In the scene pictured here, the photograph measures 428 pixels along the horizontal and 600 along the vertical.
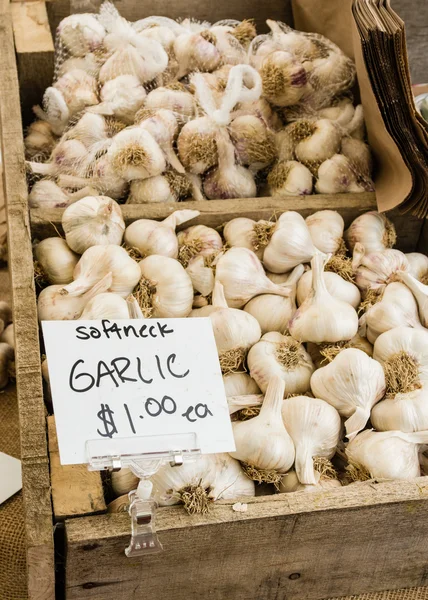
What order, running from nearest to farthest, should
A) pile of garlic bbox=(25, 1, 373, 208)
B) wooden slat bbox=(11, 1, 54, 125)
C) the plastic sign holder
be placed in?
the plastic sign holder
pile of garlic bbox=(25, 1, 373, 208)
wooden slat bbox=(11, 1, 54, 125)

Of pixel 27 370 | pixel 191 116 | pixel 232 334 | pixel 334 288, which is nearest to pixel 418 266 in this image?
pixel 334 288

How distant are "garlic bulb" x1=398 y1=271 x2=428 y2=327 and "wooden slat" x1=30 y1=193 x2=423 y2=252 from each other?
0.25m

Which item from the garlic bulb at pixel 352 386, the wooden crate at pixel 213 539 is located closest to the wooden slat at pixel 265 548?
the wooden crate at pixel 213 539

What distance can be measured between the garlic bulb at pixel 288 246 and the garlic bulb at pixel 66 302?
0.31 metres

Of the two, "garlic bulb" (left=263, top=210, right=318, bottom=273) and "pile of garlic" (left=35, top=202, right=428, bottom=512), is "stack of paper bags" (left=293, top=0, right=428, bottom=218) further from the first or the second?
"garlic bulb" (left=263, top=210, right=318, bottom=273)

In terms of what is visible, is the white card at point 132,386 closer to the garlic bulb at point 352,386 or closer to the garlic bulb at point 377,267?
the garlic bulb at point 352,386

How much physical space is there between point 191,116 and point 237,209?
10.1 inches

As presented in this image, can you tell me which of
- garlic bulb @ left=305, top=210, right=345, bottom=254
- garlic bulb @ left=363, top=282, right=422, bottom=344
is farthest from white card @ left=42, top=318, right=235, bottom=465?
garlic bulb @ left=305, top=210, right=345, bottom=254

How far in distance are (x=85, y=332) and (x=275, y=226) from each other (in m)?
0.51

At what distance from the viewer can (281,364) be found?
117cm

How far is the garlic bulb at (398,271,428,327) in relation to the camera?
1.28 metres

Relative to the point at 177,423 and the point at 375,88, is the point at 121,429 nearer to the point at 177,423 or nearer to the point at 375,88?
the point at 177,423

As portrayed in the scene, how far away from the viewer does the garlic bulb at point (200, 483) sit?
959 millimetres

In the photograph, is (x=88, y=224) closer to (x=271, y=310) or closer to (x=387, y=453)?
(x=271, y=310)
